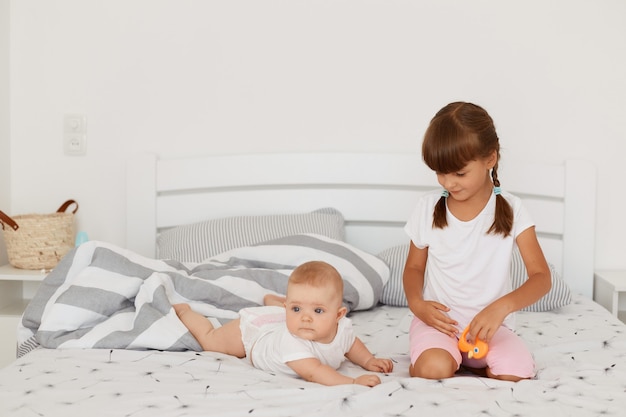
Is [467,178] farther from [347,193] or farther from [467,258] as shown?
[347,193]

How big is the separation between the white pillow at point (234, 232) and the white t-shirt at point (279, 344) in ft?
2.10

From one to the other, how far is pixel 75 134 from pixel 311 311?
4.97ft

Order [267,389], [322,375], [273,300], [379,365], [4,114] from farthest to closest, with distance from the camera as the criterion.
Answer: [4,114], [273,300], [379,365], [322,375], [267,389]

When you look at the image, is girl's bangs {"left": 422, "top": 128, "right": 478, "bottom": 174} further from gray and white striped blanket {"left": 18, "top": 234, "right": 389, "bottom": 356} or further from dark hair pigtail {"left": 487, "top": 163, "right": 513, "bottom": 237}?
gray and white striped blanket {"left": 18, "top": 234, "right": 389, "bottom": 356}

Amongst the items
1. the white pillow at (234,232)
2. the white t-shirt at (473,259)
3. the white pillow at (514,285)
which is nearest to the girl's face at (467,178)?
the white t-shirt at (473,259)

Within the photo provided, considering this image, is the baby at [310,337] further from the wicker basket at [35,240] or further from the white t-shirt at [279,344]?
the wicker basket at [35,240]

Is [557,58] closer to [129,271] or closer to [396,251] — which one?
[396,251]

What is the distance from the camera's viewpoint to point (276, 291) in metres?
2.02

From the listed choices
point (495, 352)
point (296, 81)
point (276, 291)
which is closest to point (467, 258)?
point (495, 352)

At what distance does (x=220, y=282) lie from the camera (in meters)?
1.96

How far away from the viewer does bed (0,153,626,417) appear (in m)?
1.34

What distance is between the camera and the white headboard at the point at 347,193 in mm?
2527

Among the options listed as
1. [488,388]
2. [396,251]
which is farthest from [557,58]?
[488,388]

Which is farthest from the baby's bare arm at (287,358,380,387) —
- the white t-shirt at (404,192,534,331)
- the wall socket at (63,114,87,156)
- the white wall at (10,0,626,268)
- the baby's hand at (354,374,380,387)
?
the wall socket at (63,114,87,156)
